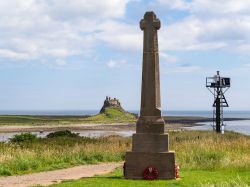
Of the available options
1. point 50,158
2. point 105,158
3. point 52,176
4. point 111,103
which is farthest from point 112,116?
point 52,176

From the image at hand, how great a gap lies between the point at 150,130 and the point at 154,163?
942mm

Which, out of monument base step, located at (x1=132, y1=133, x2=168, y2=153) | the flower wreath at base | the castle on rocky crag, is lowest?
the flower wreath at base

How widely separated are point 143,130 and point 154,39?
2.64 m

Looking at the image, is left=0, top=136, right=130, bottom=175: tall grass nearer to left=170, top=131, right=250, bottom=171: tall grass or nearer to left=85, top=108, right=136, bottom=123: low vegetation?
left=170, top=131, right=250, bottom=171: tall grass

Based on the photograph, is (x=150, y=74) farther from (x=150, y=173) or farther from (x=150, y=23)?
(x=150, y=173)

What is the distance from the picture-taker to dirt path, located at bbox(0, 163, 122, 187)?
47.4ft

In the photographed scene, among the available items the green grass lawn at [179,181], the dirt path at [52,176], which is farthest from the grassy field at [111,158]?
the green grass lawn at [179,181]

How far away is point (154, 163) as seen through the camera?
14.3m

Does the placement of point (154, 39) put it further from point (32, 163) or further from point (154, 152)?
point (32, 163)

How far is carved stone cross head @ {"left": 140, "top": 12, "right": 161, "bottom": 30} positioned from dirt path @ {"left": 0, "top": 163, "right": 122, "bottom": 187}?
498 cm

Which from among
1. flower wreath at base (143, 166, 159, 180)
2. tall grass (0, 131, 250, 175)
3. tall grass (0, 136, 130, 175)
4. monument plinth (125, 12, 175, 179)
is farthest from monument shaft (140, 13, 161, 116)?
tall grass (0, 136, 130, 175)

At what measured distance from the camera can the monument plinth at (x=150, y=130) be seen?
14305 millimetres

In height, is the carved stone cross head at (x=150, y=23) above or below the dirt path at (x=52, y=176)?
above

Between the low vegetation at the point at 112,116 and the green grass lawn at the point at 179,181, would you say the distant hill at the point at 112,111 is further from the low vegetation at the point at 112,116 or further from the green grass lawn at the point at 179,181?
the green grass lawn at the point at 179,181
